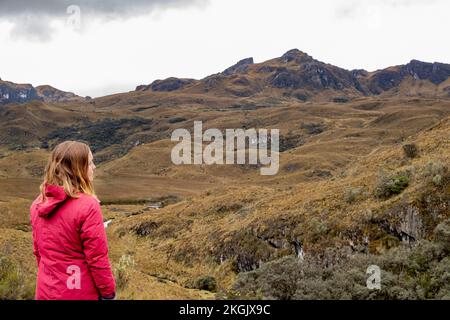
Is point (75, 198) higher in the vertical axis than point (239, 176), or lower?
higher

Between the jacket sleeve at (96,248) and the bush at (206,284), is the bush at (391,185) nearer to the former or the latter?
the bush at (206,284)

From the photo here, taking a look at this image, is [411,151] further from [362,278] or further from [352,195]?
[362,278]

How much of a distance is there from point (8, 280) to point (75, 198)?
4618 mm

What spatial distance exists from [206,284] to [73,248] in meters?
14.9

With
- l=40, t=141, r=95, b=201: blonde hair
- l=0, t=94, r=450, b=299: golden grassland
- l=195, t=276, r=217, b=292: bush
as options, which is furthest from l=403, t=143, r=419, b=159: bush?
l=40, t=141, r=95, b=201: blonde hair

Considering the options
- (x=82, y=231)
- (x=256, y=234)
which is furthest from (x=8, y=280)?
(x=256, y=234)

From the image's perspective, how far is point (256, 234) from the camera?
79.6 ft

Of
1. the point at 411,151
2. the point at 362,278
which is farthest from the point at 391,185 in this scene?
the point at 362,278

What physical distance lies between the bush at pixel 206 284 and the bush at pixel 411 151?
47.0 feet

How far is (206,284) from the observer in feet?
64.3

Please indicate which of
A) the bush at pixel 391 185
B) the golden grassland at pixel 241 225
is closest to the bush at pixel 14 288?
the golden grassland at pixel 241 225

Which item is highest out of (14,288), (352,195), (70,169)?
(70,169)

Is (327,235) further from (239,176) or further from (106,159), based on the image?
(106,159)

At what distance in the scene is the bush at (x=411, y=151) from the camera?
27.4 meters
